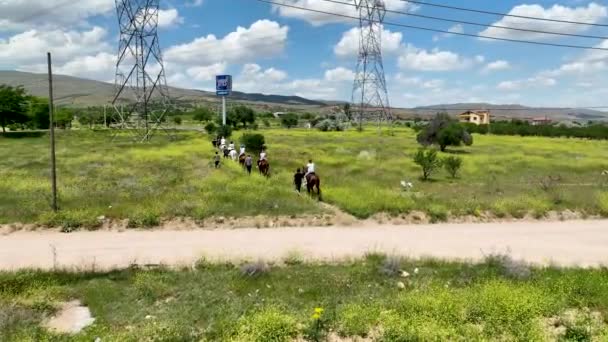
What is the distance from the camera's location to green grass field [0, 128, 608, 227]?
20484 millimetres

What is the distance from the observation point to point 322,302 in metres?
11.2

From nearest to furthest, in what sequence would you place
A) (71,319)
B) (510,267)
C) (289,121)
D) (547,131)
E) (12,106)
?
(71,319) → (510,267) → (12,106) → (547,131) → (289,121)

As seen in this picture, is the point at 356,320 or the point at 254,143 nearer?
the point at 356,320

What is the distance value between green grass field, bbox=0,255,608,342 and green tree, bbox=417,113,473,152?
1717 inches

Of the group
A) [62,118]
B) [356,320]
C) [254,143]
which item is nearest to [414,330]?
[356,320]

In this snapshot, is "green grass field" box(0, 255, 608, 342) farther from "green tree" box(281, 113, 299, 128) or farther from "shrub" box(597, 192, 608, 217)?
"green tree" box(281, 113, 299, 128)

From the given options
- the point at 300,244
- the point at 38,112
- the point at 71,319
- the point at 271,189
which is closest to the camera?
the point at 71,319

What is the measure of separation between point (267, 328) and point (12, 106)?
274 feet

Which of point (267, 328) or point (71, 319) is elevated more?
point (267, 328)

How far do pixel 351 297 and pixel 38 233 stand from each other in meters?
11.7

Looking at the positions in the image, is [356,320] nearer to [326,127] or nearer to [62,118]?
[326,127]

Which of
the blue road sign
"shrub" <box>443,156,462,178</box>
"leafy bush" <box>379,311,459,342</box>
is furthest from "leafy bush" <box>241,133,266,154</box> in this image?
the blue road sign

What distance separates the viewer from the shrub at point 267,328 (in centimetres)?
913

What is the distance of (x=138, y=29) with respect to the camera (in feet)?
204
